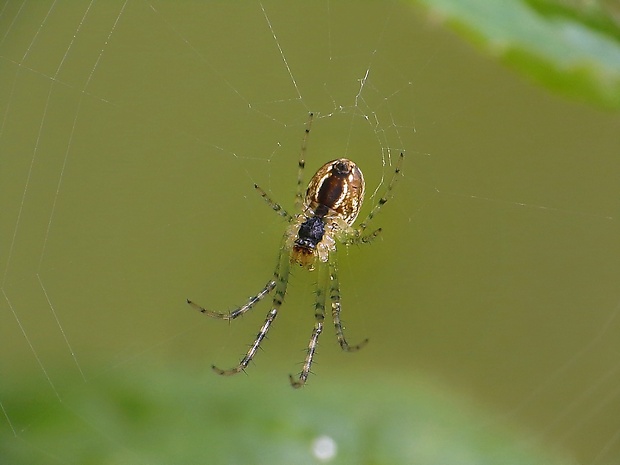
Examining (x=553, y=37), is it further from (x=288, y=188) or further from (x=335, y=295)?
(x=335, y=295)

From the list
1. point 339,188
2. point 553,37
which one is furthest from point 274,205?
point 553,37

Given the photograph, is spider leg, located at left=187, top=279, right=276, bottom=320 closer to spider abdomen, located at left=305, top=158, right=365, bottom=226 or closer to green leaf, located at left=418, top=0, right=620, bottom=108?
spider abdomen, located at left=305, top=158, right=365, bottom=226

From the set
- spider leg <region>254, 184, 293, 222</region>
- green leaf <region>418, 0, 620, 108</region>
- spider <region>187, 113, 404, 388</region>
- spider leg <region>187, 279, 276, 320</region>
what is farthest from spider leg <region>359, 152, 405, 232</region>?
green leaf <region>418, 0, 620, 108</region>

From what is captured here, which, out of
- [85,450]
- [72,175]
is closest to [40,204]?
[72,175]

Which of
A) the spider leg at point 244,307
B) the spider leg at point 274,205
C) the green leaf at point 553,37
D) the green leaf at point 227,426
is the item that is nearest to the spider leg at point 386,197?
the spider leg at point 274,205

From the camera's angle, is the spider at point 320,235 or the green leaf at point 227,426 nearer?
the green leaf at point 227,426

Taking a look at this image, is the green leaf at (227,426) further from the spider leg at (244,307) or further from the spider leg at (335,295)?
the spider leg at (335,295)
